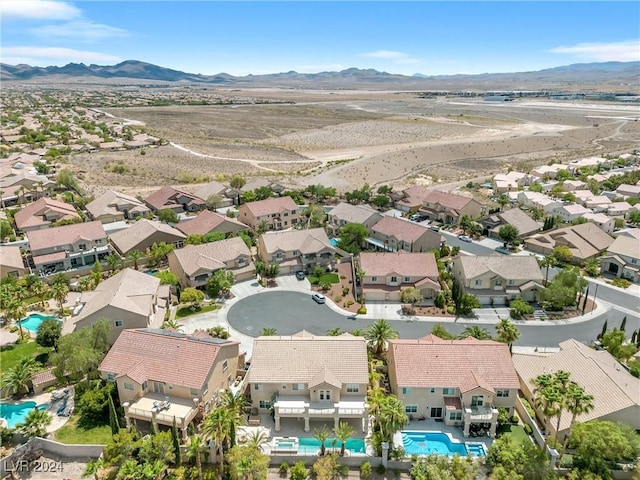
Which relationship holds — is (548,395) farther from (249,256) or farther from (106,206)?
(106,206)

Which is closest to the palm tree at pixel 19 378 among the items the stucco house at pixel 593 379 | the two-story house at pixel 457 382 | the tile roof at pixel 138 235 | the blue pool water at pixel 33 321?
the blue pool water at pixel 33 321

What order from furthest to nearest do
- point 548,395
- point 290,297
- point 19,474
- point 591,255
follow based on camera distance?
point 591,255
point 290,297
point 19,474
point 548,395

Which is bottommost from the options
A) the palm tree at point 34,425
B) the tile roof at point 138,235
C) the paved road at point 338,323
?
the paved road at point 338,323

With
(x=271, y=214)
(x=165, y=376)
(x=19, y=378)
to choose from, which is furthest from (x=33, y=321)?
(x=271, y=214)

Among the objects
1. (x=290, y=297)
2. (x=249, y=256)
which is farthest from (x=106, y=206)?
(x=290, y=297)

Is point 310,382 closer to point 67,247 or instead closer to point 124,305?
point 124,305

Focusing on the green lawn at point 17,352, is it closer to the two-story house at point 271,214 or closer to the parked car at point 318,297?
the parked car at point 318,297
